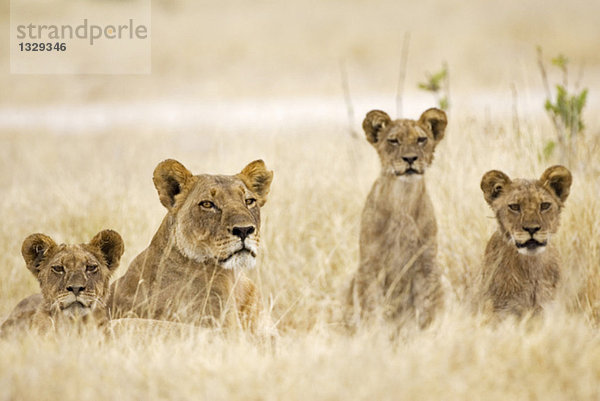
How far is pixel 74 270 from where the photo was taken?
510 centimetres

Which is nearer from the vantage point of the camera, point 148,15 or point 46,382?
point 46,382

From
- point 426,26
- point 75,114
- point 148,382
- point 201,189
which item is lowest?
point 148,382

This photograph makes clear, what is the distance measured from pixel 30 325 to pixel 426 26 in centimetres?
2497

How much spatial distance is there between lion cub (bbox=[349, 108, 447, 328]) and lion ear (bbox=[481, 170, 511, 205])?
348mm

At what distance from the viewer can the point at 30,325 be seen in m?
5.34

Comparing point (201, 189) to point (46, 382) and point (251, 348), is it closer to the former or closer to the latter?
point (251, 348)

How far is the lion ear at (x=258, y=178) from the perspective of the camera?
559 cm

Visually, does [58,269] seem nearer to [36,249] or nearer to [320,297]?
[36,249]

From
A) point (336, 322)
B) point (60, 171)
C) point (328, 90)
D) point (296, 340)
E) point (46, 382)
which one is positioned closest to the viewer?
point (46, 382)

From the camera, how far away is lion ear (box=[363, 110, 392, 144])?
588 cm

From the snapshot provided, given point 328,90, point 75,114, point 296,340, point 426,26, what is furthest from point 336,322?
point 426,26

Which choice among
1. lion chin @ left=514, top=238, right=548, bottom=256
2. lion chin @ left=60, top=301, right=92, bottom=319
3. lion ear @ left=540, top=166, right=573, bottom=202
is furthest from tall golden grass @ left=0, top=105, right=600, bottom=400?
lion ear @ left=540, top=166, right=573, bottom=202

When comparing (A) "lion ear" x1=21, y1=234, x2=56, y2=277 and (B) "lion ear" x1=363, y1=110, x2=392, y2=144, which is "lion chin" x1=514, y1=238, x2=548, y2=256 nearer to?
(B) "lion ear" x1=363, y1=110, x2=392, y2=144

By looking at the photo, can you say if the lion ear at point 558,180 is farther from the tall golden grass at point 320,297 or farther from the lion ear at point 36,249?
the lion ear at point 36,249
